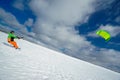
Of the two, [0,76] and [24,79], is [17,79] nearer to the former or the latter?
[24,79]

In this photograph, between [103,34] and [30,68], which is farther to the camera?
[103,34]

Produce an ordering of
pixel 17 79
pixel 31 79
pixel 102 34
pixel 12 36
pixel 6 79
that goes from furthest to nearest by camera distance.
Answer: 1. pixel 12 36
2. pixel 102 34
3. pixel 31 79
4. pixel 17 79
5. pixel 6 79

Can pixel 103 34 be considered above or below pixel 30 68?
above

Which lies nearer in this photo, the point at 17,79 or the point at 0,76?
the point at 0,76

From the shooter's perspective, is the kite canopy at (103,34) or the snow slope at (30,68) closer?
the snow slope at (30,68)

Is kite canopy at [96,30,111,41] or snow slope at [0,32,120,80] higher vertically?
kite canopy at [96,30,111,41]

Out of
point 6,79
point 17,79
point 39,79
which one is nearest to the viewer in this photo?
point 6,79

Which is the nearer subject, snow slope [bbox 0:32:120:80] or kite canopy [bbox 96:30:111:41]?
snow slope [bbox 0:32:120:80]

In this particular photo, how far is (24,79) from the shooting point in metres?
4.72

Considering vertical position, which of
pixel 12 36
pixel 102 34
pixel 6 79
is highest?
pixel 102 34

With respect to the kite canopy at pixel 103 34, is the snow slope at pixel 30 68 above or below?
below

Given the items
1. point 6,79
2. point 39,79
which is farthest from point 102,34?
point 6,79

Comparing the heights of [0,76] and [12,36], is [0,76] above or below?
below

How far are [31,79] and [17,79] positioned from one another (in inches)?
27.8
